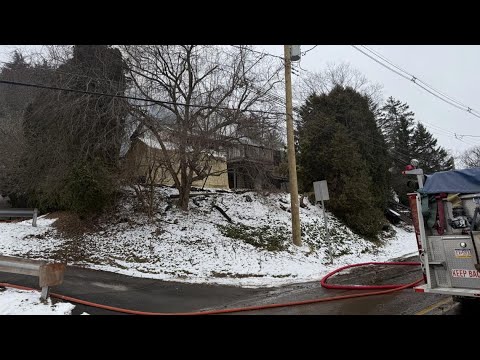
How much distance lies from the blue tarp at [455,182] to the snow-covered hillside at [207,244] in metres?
5.94

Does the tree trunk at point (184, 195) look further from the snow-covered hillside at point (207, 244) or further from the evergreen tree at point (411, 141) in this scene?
the evergreen tree at point (411, 141)

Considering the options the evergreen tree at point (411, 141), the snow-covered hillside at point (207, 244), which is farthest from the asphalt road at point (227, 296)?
the evergreen tree at point (411, 141)

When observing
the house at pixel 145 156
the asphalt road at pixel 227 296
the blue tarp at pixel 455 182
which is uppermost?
the house at pixel 145 156

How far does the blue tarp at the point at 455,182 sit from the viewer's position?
611cm

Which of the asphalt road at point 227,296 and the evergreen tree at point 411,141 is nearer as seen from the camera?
the asphalt road at point 227,296

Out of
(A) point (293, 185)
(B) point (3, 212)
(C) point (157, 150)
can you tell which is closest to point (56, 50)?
(C) point (157, 150)

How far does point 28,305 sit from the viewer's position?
7.13 meters

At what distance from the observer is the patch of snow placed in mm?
6812

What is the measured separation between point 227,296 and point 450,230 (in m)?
5.33

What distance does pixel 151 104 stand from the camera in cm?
1535

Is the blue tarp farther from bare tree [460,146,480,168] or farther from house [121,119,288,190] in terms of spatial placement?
bare tree [460,146,480,168]

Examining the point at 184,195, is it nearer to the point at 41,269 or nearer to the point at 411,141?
the point at 41,269
